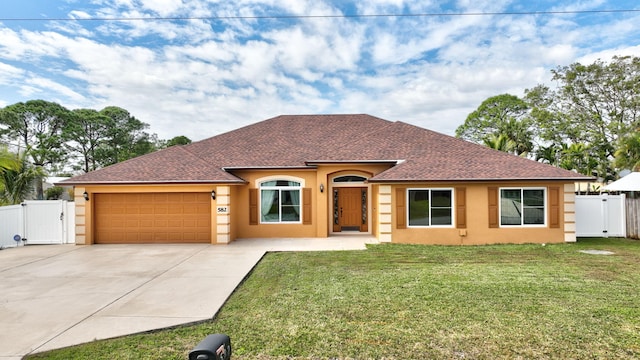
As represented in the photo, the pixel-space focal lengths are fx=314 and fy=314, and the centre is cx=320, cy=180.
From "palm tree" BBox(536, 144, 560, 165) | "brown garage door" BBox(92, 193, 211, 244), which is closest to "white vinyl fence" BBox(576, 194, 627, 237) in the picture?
"brown garage door" BBox(92, 193, 211, 244)

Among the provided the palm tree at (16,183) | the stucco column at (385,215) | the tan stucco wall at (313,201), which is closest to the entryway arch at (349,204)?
the tan stucco wall at (313,201)

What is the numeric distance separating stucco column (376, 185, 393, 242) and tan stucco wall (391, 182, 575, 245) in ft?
0.61

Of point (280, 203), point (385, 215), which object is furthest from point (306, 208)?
point (385, 215)

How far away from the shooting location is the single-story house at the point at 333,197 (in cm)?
1142

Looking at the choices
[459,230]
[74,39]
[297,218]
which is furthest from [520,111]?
[74,39]

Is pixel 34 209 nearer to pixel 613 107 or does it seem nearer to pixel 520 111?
pixel 613 107

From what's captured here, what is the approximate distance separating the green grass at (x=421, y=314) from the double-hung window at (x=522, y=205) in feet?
10.3

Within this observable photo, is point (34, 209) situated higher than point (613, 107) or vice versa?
point (613, 107)

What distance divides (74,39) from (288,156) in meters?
11.3

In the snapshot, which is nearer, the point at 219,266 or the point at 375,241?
the point at 219,266

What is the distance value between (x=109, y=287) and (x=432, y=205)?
395 inches

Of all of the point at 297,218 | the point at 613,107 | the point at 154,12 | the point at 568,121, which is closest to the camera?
the point at 154,12

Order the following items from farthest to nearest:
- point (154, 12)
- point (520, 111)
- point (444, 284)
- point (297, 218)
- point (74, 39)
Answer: point (520, 111), point (74, 39), point (297, 218), point (154, 12), point (444, 284)

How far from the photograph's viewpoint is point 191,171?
480 inches
